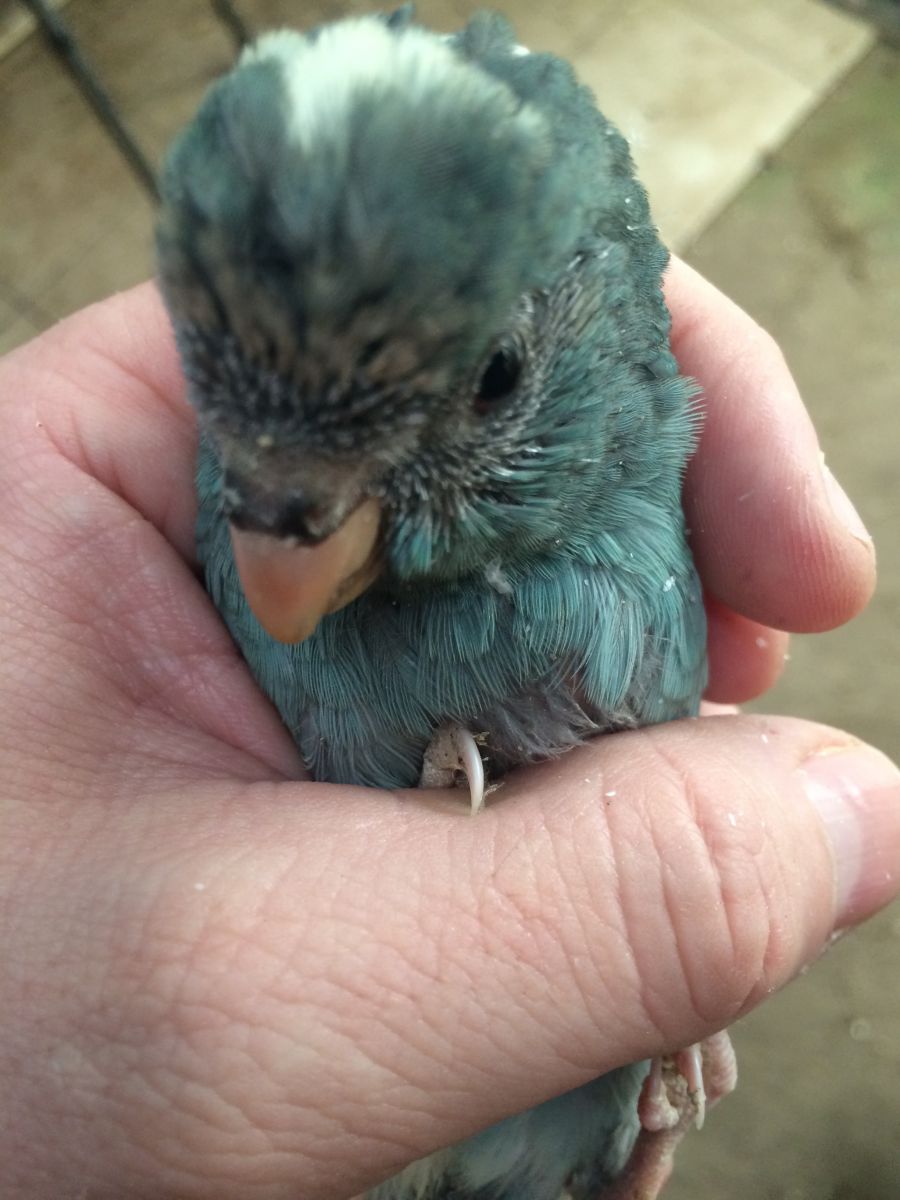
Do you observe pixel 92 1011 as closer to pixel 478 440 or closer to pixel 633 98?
pixel 478 440

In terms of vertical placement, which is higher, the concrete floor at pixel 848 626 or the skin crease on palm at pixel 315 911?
the skin crease on palm at pixel 315 911

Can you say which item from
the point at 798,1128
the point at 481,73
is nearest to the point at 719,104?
the point at 481,73

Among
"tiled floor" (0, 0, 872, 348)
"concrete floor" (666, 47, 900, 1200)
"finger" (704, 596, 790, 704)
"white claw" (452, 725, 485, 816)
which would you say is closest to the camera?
"white claw" (452, 725, 485, 816)

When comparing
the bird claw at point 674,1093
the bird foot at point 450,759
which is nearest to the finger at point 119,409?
the bird foot at point 450,759

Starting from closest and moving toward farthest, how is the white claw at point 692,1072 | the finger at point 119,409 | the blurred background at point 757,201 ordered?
the finger at point 119,409 < the white claw at point 692,1072 < the blurred background at point 757,201

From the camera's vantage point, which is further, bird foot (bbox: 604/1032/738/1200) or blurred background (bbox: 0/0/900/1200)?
blurred background (bbox: 0/0/900/1200)

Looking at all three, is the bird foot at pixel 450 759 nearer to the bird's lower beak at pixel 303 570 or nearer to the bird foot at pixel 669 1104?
the bird's lower beak at pixel 303 570

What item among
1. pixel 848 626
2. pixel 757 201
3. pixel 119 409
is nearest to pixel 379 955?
pixel 119 409

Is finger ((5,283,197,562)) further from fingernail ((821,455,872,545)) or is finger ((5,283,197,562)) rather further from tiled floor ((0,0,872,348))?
tiled floor ((0,0,872,348))

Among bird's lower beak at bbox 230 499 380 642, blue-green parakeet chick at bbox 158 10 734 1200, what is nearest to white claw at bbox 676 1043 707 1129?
blue-green parakeet chick at bbox 158 10 734 1200

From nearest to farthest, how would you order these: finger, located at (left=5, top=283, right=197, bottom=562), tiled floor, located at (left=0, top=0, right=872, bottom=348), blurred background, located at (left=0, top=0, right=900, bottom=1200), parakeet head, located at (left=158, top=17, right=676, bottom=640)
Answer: parakeet head, located at (left=158, top=17, right=676, bottom=640) → finger, located at (left=5, top=283, right=197, bottom=562) → blurred background, located at (left=0, top=0, right=900, bottom=1200) → tiled floor, located at (left=0, top=0, right=872, bottom=348)
